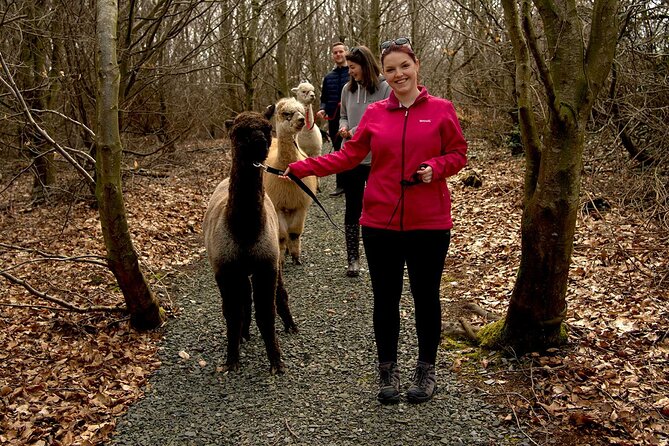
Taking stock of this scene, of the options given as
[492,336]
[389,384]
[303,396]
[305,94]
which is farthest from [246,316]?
[305,94]

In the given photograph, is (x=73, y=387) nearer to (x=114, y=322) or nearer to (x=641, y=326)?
(x=114, y=322)

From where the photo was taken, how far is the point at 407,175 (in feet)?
10.8

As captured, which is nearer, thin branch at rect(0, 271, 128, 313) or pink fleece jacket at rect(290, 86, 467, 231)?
pink fleece jacket at rect(290, 86, 467, 231)

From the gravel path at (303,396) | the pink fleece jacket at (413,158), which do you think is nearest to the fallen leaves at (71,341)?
the gravel path at (303,396)

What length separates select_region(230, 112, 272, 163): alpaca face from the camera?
12.6 ft

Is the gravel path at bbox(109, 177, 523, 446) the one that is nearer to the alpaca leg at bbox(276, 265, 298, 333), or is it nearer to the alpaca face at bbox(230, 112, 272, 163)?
the alpaca leg at bbox(276, 265, 298, 333)

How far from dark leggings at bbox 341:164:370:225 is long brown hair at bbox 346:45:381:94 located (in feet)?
2.70

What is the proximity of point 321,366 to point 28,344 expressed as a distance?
2600 mm

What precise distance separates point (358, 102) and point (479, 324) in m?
2.55

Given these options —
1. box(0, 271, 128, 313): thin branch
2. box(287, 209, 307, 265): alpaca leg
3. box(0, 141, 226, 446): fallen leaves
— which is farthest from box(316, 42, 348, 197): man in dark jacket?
box(0, 271, 128, 313): thin branch

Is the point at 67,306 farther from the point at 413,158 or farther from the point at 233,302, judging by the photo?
the point at 413,158

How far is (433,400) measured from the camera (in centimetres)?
367

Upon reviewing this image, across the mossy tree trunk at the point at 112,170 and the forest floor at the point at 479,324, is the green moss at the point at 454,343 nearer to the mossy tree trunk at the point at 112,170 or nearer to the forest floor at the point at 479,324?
the forest floor at the point at 479,324

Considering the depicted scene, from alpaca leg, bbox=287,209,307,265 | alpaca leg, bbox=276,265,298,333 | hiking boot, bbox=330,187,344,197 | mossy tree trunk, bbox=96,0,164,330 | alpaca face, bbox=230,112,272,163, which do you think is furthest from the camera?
hiking boot, bbox=330,187,344,197
